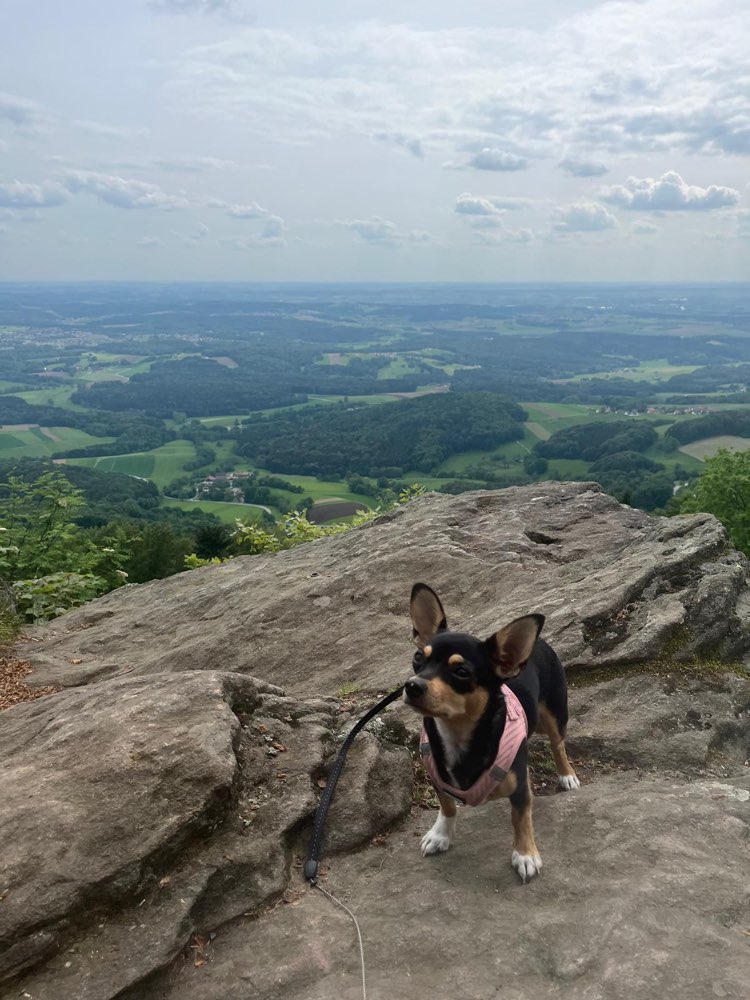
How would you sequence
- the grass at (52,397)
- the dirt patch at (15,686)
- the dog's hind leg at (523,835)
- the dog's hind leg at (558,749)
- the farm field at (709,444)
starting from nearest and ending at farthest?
the dog's hind leg at (523,835) → the dog's hind leg at (558,749) → the dirt patch at (15,686) → the farm field at (709,444) → the grass at (52,397)

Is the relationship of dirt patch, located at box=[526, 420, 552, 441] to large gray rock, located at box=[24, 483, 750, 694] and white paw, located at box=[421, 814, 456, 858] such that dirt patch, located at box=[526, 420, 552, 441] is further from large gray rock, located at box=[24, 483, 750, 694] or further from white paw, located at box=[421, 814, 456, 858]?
white paw, located at box=[421, 814, 456, 858]

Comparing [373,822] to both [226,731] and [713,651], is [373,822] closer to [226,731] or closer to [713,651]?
[226,731]

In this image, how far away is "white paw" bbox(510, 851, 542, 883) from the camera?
172 inches

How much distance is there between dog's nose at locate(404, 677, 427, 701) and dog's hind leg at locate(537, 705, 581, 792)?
1.88 m

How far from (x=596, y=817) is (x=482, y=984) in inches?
66.0

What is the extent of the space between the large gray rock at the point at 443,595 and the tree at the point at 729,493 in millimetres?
25484

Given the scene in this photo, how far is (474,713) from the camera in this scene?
4195mm

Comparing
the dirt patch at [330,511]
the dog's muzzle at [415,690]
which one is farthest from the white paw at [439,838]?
the dirt patch at [330,511]

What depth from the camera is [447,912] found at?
13.7 ft

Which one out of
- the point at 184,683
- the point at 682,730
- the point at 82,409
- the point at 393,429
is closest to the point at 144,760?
the point at 184,683

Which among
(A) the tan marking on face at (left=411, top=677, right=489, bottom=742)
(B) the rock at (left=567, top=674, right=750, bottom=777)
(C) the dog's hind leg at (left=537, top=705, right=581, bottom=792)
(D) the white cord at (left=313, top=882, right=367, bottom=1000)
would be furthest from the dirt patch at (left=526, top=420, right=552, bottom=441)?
(D) the white cord at (left=313, top=882, right=367, bottom=1000)

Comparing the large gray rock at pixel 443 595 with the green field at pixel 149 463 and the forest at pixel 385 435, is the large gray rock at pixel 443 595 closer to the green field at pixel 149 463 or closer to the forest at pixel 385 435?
the green field at pixel 149 463

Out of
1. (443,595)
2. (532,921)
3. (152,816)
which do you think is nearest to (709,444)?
(443,595)

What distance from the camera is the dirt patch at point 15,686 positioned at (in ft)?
28.8
